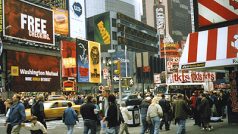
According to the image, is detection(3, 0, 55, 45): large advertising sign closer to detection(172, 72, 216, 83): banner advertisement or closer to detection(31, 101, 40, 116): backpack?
detection(172, 72, 216, 83): banner advertisement

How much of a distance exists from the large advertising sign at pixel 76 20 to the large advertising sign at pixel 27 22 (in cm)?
2452

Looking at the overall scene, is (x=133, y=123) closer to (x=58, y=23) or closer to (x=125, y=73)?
(x=58, y=23)

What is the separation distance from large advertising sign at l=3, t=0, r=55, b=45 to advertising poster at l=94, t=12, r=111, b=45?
4831 cm

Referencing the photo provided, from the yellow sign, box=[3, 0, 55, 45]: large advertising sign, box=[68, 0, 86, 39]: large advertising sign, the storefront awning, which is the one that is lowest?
the storefront awning

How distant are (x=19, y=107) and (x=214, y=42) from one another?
650 centimetres

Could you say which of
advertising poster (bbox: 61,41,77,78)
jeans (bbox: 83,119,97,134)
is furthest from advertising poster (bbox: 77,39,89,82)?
jeans (bbox: 83,119,97,134)

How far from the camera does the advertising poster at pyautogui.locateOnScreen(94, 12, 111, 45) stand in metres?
120

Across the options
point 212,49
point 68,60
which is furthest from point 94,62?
point 212,49

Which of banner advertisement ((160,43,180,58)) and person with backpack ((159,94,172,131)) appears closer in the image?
person with backpack ((159,94,172,131))

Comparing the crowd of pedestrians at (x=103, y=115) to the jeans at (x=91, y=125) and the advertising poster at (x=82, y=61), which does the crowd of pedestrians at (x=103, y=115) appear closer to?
the jeans at (x=91, y=125)

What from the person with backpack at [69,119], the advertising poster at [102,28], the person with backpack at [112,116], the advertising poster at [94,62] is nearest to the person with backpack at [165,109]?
the person with backpack at [69,119]

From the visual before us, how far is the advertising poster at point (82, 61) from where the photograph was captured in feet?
283

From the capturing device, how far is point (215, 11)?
1400 cm

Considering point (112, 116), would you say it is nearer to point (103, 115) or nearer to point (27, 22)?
point (103, 115)
